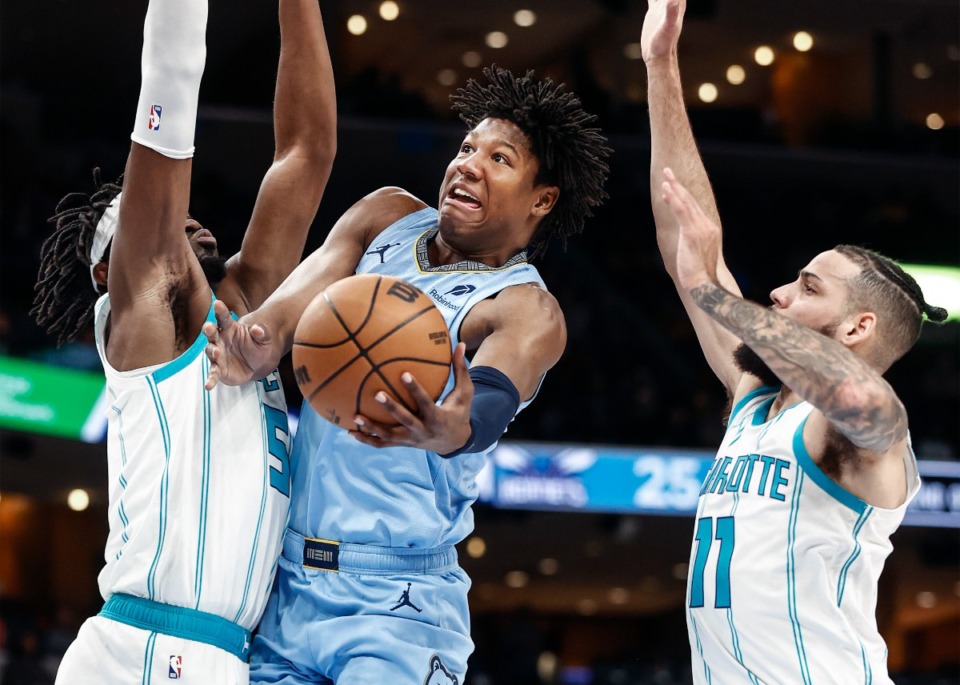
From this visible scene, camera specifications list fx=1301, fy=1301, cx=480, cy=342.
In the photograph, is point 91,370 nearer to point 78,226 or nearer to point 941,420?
point 78,226

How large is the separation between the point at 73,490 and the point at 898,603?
1141 centimetres

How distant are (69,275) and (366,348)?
4.65ft

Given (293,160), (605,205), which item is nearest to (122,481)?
(293,160)

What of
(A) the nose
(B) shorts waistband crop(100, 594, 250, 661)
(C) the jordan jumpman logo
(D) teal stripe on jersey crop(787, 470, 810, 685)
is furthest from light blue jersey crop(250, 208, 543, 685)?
(D) teal stripe on jersey crop(787, 470, 810, 685)

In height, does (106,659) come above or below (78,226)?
below

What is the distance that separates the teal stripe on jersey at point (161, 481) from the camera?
3221 mm

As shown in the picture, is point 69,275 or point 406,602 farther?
point 69,275

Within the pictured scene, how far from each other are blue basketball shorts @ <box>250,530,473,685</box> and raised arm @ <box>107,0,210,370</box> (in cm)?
66

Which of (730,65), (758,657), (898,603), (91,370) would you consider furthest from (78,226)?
(898,603)

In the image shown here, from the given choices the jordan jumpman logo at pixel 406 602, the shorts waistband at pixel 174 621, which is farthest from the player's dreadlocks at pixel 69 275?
the jordan jumpman logo at pixel 406 602

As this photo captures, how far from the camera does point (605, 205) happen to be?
15.7 metres

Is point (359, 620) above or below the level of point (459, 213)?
below

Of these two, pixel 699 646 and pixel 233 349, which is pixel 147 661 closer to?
pixel 233 349

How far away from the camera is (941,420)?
14.2 m
